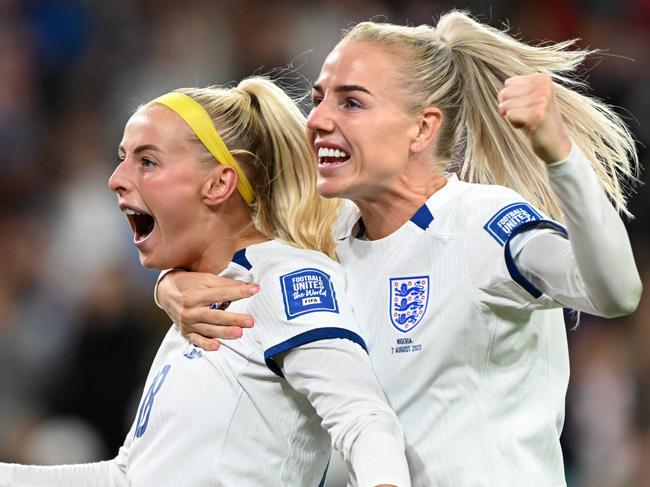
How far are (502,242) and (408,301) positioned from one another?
30cm

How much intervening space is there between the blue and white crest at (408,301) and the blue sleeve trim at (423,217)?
0.14m

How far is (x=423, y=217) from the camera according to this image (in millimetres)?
2723

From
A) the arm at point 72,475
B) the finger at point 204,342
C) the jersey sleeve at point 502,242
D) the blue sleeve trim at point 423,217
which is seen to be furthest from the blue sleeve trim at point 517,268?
the arm at point 72,475

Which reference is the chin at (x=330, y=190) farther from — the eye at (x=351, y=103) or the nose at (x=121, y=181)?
the nose at (x=121, y=181)

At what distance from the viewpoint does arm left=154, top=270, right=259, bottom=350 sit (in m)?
2.75

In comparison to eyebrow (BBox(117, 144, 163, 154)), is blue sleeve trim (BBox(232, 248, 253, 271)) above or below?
below

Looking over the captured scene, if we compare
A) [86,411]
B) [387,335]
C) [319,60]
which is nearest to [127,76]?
[319,60]

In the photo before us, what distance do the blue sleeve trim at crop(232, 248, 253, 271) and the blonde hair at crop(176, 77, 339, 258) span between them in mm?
112

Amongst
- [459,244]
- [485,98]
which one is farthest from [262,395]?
[485,98]

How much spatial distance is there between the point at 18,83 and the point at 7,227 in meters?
0.98

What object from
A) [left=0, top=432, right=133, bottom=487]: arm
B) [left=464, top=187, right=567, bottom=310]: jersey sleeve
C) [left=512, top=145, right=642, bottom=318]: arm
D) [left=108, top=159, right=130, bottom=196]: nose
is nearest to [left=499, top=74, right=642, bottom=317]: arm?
[left=512, top=145, right=642, bottom=318]: arm

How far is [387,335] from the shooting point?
2.65 meters

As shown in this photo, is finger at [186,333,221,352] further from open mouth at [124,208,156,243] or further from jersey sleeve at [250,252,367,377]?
open mouth at [124,208,156,243]

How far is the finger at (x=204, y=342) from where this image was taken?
9.08ft
